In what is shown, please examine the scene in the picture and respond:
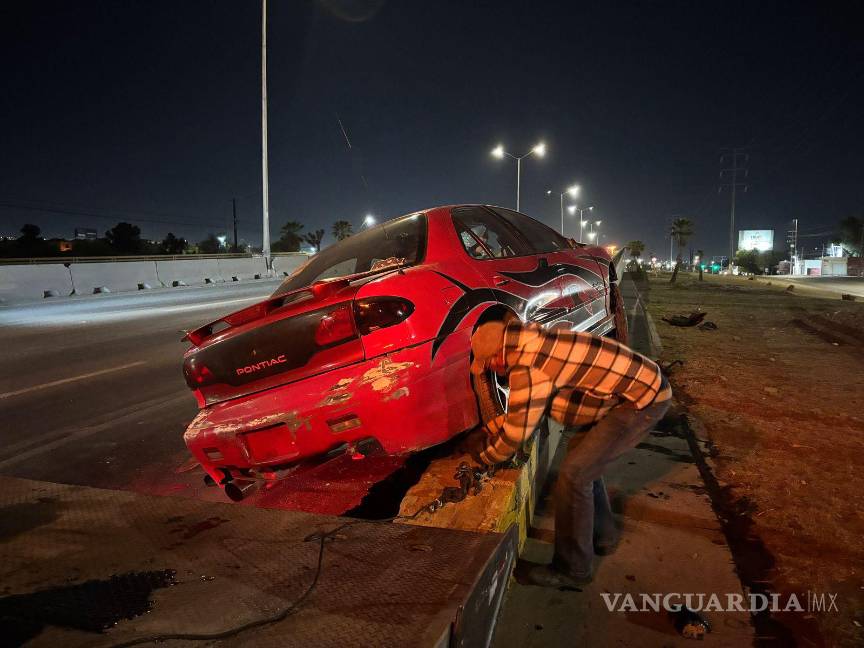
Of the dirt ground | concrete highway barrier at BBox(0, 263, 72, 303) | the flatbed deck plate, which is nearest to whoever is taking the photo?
the flatbed deck plate

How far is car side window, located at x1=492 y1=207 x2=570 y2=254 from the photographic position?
4438mm

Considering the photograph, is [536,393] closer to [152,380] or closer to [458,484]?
[458,484]

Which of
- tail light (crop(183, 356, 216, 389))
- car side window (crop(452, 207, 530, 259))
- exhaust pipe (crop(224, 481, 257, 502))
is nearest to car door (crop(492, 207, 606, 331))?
car side window (crop(452, 207, 530, 259))

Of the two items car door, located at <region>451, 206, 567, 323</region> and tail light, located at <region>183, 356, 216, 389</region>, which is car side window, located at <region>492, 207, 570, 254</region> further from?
tail light, located at <region>183, 356, 216, 389</region>

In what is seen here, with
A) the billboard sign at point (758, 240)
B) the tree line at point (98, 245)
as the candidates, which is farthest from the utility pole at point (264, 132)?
the billboard sign at point (758, 240)

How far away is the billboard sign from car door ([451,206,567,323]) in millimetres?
119674

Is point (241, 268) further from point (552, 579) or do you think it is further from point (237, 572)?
point (237, 572)

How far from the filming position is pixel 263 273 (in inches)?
1029

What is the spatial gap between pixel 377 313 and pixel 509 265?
123 cm

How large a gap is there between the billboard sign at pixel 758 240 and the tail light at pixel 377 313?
12143cm

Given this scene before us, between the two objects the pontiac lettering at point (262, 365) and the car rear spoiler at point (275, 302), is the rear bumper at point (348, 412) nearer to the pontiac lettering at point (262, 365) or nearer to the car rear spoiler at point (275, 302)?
the pontiac lettering at point (262, 365)

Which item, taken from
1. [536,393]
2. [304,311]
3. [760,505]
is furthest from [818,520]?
[304,311]

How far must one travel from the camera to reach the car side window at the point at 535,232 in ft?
14.6

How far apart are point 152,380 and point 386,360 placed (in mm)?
5245
